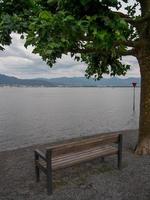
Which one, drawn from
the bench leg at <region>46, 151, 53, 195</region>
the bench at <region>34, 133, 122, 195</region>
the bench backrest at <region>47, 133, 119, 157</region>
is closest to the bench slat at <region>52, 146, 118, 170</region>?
the bench at <region>34, 133, 122, 195</region>

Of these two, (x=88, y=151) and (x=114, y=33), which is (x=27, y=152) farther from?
(x=114, y=33)

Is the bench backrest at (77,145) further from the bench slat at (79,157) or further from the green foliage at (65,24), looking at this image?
the green foliage at (65,24)

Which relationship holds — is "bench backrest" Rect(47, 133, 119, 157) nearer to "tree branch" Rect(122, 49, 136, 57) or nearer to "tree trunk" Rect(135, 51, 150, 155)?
"tree trunk" Rect(135, 51, 150, 155)

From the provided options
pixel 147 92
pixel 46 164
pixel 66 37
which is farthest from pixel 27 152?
pixel 66 37

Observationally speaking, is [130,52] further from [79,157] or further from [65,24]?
[65,24]

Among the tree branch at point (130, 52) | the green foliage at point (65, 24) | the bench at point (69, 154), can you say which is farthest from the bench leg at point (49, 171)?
the tree branch at point (130, 52)

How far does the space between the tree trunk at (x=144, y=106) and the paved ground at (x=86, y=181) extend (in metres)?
0.62

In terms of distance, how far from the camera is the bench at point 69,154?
734 centimetres

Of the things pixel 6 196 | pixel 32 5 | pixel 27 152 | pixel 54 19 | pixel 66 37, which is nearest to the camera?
pixel 54 19

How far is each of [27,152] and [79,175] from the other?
4169mm

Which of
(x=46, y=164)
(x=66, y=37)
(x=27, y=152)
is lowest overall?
(x=27, y=152)

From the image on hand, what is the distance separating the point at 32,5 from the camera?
8672 millimetres

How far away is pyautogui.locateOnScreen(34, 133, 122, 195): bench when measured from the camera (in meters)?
7.34

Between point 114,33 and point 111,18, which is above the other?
point 111,18
